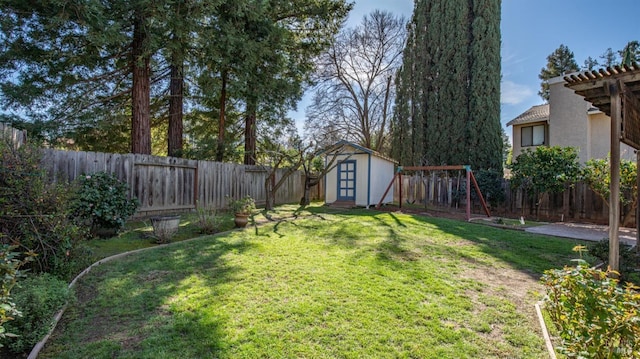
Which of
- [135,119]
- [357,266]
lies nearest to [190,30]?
[135,119]

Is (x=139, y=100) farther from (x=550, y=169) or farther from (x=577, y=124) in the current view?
(x=577, y=124)

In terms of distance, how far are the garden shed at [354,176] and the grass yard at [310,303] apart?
6.83 meters

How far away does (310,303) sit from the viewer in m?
3.01

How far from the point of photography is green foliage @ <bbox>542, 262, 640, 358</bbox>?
163 cm

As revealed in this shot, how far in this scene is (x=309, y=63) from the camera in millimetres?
13711

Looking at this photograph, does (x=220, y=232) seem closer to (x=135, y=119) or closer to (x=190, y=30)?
(x=135, y=119)

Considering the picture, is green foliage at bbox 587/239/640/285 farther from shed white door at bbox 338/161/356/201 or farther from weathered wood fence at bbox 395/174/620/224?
shed white door at bbox 338/161/356/201

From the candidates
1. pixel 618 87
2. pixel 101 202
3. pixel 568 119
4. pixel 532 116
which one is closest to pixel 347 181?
pixel 101 202

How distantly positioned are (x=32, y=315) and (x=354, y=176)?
1096 centimetres

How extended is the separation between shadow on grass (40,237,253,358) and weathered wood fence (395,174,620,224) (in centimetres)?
1033

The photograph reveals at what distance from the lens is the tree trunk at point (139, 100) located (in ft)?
27.3

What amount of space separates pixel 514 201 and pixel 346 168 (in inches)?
251

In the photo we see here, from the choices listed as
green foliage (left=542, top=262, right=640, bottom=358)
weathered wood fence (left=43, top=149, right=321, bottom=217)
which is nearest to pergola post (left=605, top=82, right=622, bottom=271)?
green foliage (left=542, top=262, right=640, bottom=358)

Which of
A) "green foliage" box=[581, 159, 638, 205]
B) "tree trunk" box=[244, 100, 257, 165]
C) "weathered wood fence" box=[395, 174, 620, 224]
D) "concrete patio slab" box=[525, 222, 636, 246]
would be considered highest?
"tree trunk" box=[244, 100, 257, 165]
